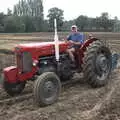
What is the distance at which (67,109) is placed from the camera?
288 inches

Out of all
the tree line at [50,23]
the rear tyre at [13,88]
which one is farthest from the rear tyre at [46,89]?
the tree line at [50,23]

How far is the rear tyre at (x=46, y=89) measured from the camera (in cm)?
759

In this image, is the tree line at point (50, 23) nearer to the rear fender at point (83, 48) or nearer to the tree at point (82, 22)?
the tree at point (82, 22)

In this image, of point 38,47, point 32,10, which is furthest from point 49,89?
point 32,10

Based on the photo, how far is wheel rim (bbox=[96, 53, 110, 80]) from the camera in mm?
9457

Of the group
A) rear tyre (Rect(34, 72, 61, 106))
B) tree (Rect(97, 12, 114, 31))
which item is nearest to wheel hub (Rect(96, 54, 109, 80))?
rear tyre (Rect(34, 72, 61, 106))

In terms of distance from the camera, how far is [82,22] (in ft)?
237

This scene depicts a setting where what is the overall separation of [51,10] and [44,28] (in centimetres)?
1302

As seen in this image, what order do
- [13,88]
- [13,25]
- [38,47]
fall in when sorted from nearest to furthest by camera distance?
[38,47], [13,88], [13,25]

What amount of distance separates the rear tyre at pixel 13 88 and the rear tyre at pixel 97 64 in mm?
1703

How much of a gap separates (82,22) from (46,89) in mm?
65192

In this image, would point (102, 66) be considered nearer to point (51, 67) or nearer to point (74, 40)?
point (74, 40)

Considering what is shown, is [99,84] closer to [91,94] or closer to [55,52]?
[91,94]

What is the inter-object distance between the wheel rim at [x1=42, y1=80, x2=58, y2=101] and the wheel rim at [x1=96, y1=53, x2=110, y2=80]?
1.83 meters
